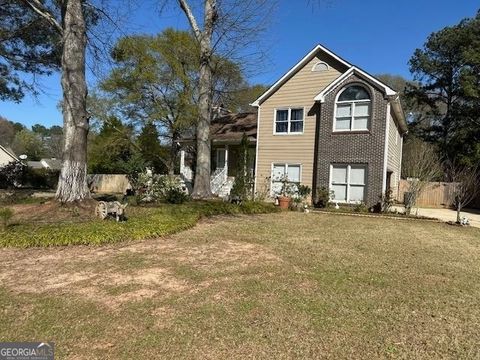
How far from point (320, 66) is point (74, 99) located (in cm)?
1271

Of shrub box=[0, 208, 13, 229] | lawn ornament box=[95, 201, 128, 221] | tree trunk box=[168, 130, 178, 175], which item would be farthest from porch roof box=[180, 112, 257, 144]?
shrub box=[0, 208, 13, 229]

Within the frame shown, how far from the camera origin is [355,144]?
17875 millimetres

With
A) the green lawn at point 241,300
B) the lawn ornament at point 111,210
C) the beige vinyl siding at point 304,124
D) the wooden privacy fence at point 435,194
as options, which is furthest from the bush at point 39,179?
the wooden privacy fence at point 435,194

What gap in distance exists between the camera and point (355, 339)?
3951 millimetres

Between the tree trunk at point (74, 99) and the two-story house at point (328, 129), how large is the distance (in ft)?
36.4

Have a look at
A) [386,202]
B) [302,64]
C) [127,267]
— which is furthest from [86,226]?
[302,64]

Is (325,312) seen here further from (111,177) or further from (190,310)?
(111,177)

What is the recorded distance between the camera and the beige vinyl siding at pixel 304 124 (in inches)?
770

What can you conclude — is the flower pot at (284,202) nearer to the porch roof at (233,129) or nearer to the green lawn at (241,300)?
the porch roof at (233,129)

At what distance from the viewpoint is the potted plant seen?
16250 millimetres

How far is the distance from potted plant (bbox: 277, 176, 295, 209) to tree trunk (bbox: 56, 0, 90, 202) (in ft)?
26.3

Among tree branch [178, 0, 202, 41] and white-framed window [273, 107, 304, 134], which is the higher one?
tree branch [178, 0, 202, 41]

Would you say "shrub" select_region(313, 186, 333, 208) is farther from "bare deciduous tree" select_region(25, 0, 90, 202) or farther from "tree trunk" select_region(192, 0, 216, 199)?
"bare deciduous tree" select_region(25, 0, 90, 202)

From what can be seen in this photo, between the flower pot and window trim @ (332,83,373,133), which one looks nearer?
the flower pot
